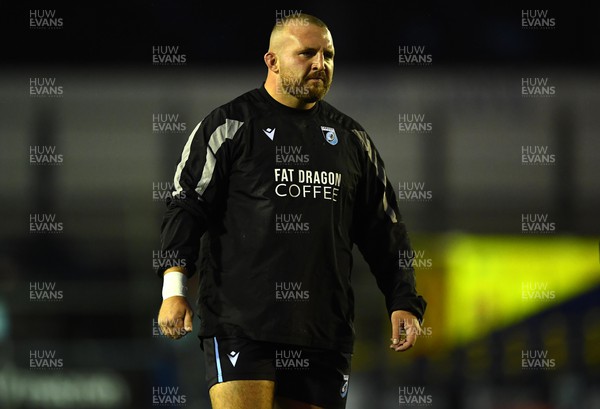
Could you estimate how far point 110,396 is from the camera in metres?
5.65

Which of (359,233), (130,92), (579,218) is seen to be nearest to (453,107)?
(579,218)

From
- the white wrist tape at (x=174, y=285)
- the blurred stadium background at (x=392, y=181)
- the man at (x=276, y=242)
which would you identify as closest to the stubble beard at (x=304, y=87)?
the man at (x=276, y=242)

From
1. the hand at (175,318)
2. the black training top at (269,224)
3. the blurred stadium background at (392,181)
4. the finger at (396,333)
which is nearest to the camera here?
the hand at (175,318)

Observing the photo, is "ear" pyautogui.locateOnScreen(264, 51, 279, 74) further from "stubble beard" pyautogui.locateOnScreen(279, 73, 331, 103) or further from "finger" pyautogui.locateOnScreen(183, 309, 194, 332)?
"finger" pyautogui.locateOnScreen(183, 309, 194, 332)

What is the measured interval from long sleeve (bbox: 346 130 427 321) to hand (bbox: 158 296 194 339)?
57 cm

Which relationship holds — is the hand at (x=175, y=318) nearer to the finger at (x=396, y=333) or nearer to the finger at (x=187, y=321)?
the finger at (x=187, y=321)

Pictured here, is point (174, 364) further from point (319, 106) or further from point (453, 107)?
point (319, 106)

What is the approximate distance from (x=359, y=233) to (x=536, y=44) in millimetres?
3537

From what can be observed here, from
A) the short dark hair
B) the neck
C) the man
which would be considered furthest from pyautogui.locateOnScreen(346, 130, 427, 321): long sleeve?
the short dark hair

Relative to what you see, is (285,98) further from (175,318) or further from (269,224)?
(175,318)

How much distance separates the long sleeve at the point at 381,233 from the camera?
2.53 metres

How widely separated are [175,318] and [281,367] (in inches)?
11.4

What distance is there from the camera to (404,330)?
2.46 m

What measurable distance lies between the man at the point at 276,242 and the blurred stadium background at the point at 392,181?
120 inches
